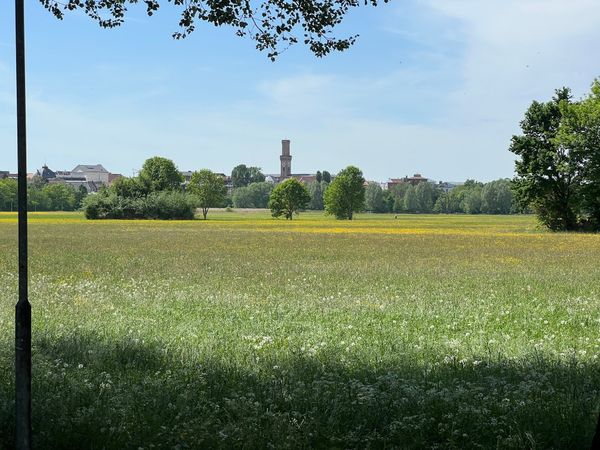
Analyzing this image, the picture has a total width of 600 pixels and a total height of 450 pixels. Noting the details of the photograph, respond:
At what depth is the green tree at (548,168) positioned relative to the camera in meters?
64.0

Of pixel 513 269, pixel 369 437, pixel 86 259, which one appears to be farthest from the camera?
pixel 86 259

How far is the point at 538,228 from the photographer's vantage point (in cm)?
7019

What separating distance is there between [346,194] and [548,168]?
7622 centimetres

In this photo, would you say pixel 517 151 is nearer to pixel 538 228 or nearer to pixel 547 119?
pixel 547 119

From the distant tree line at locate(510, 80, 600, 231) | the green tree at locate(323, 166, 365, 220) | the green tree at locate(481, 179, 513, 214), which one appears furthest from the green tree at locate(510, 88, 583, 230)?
the green tree at locate(481, 179, 513, 214)

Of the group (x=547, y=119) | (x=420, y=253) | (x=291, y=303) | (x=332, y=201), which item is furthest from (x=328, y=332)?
(x=332, y=201)

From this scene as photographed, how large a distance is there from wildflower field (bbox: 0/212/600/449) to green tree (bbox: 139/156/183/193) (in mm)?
109843

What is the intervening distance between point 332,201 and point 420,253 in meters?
104

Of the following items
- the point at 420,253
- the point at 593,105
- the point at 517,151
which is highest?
the point at 593,105

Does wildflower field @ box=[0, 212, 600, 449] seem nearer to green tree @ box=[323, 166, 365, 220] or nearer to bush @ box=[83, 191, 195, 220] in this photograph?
bush @ box=[83, 191, 195, 220]

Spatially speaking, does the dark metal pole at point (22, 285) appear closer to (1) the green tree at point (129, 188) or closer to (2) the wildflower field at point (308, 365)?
(2) the wildflower field at point (308, 365)

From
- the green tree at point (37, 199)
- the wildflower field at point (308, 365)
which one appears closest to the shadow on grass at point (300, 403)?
the wildflower field at point (308, 365)

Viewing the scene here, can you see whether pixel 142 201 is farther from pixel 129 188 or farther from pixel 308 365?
pixel 308 365

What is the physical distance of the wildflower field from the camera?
6027mm
